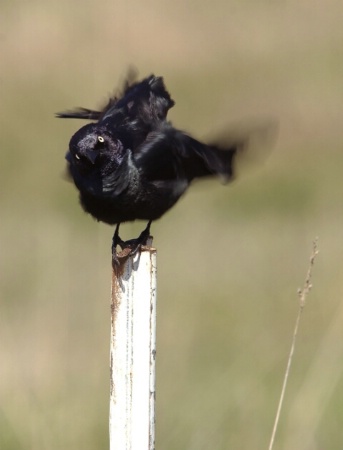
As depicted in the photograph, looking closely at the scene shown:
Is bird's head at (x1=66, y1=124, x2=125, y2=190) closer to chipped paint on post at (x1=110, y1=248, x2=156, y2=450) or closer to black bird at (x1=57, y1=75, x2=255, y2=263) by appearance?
black bird at (x1=57, y1=75, x2=255, y2=263)

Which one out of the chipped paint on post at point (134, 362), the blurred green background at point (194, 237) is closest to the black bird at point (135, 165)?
the blurred green background at point (194, 237)

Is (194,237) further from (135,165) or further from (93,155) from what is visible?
(93,155)

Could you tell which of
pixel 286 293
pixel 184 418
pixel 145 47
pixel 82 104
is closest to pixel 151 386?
pixel 184 418

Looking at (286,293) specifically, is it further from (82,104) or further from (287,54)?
(287,54)

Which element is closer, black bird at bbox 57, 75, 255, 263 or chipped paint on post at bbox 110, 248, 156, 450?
chipped paint on post at bbox 110, 248, 156, 450

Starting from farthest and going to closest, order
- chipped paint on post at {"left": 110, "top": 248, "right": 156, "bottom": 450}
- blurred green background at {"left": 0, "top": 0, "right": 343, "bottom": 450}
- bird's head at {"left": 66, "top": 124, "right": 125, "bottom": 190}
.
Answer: blurred green background at {"left": 0, "top": 0, "right": 343, "bottom": 450}
bird's head at {"left": 66, "top": 124, "right": 125, "bottom": 190}
chipped paint on post at {"left": 110, "top": 248, "right": 156, "bottom": 450}

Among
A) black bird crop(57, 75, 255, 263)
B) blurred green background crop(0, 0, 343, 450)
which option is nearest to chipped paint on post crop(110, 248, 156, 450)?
black bird crop(57, 75, 255, 263)
